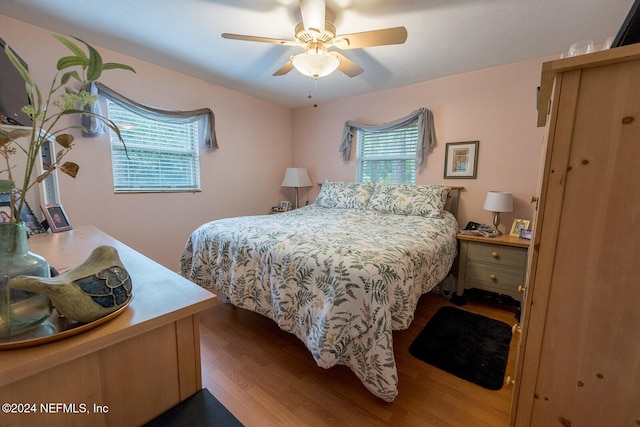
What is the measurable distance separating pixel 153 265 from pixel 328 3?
1833 mm

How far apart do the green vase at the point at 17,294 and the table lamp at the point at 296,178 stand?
3215mm

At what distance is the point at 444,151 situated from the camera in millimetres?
2875

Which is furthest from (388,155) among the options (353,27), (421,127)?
(353,27)

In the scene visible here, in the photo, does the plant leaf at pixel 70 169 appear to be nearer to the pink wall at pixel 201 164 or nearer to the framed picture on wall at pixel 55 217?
the framed picture on wall at pixel 55 217

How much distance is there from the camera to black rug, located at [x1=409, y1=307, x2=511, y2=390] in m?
1.57

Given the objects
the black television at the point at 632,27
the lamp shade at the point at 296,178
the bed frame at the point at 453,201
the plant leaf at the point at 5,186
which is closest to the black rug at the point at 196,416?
the plant leaf at the point at 5,186

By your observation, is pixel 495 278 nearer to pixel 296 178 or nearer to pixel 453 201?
pixel 453 201

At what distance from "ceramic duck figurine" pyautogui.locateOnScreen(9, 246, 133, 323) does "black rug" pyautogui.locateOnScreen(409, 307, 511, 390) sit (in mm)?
1763

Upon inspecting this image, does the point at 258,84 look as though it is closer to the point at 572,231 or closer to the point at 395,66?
the point at 395,66

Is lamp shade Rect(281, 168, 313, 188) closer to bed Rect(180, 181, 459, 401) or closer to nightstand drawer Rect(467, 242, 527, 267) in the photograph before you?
bed Rect(180, 181, 459, 401)

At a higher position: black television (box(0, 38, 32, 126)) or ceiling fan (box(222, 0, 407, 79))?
ceiling fan (box(222, 0, 407, 79))

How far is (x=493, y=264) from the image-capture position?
227 cm

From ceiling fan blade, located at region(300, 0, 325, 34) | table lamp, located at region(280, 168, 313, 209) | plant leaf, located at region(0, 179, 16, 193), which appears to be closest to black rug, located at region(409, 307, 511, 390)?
plant leaf, located at region(0, 179, 16, 193)

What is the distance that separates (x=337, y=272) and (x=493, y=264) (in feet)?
5.69
